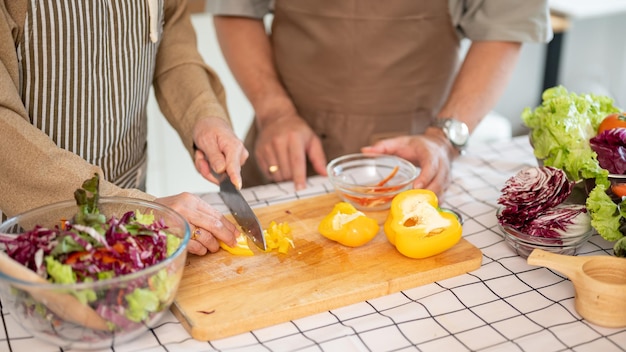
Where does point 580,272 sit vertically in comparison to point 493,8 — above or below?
below

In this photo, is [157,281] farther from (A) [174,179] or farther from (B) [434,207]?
(A) [174,179]

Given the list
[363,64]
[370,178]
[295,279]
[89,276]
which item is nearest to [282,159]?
[370,178]

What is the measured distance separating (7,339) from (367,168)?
90 cm

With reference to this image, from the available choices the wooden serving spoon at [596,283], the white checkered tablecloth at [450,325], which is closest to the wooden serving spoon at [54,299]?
the white checkered tablecloth at [450,325]

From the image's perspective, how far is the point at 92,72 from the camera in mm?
1393

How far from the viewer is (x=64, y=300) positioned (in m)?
0.95

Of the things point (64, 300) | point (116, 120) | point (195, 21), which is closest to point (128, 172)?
point (116, 120)

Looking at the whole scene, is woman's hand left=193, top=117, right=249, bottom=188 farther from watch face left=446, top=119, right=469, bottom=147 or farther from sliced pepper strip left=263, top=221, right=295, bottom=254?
watch face left=446, top=119, right=469, bottom=147

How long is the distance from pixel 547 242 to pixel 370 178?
0.51 metres

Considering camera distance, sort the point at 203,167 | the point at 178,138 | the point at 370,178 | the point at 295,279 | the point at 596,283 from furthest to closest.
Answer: the point at 178,138 → the point at 370,178 → the point at 203,167 → the point at 295,279 → the point at 596,283

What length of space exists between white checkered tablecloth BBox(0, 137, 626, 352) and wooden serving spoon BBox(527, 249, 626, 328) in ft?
0.07

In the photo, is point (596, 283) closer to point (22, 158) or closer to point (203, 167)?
point (203, 167)

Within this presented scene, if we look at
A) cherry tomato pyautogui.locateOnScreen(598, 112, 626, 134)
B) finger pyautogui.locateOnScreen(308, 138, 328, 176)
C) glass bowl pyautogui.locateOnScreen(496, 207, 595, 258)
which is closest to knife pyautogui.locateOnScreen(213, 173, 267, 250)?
finger pyautogui.locateOnScreen(308, 138, 328, 176)

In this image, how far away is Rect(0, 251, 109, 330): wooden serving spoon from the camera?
0.95 metres
